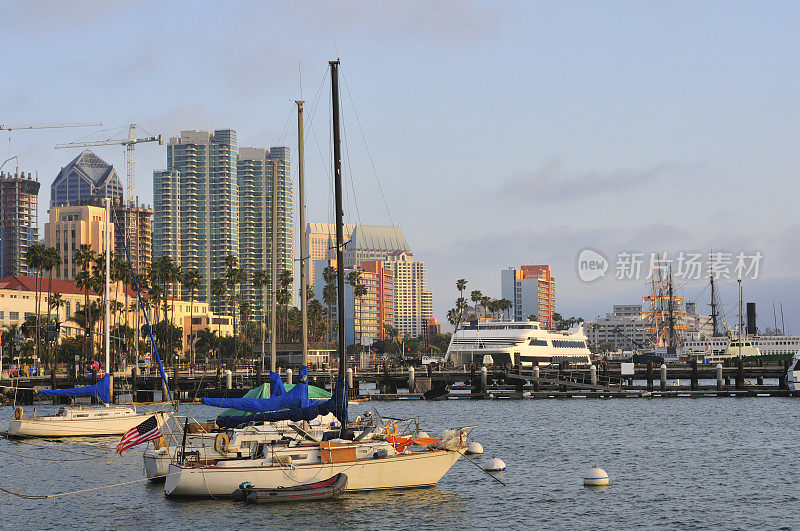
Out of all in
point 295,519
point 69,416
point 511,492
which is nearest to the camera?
point 295,519

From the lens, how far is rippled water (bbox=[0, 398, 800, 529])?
103 feet

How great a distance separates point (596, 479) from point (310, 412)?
11.8 m

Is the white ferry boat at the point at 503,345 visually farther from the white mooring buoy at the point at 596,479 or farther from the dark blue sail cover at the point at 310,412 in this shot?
the dark blue sail cover at the point at 310,412

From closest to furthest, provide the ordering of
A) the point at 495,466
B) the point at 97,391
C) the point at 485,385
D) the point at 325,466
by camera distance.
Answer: the point at 325,466 → the point at 495,466 → the point at 97,391 → the point at 485,385

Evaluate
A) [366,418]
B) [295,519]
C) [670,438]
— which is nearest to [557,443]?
[670,438]

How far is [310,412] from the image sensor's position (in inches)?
1480

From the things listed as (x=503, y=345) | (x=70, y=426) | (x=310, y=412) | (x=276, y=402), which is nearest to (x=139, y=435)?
(x=276, y=402)

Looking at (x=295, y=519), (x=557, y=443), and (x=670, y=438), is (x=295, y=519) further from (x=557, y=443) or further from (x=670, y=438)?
(x=670, y=438)

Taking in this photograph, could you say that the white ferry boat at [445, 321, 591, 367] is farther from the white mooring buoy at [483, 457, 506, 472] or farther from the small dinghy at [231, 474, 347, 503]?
the small dinghy at [231, 474, 347, 503]

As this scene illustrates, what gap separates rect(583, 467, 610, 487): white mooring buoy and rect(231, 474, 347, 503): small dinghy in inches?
411

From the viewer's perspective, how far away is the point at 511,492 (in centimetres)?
3656

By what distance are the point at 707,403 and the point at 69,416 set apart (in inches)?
2050

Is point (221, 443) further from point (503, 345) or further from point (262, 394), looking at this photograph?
point (503, 345)

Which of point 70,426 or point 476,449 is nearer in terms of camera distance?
point 476,449
